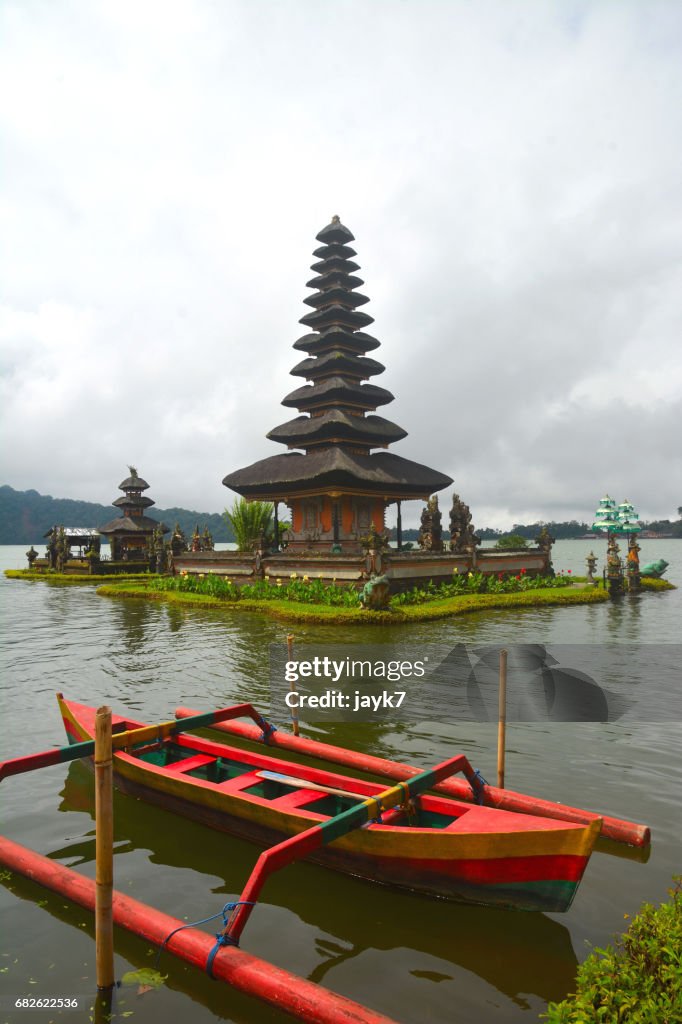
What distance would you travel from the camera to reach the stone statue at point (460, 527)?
29.7 metres

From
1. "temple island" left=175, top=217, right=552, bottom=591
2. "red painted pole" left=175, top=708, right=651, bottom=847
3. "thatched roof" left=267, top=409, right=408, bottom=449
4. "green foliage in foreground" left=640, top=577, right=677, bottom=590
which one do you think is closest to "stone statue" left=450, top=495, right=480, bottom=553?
"temple island" left=175, top=217, right=552, bottom=591

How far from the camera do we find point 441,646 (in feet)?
55.2

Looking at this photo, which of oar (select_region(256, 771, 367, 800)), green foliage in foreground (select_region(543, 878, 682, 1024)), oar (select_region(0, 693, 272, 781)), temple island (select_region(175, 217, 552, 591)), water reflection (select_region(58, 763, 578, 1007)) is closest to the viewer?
green foliage in foreground (select_region(543, 878, 682, 1024))

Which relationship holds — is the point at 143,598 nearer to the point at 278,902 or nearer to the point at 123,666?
the point at 123,666

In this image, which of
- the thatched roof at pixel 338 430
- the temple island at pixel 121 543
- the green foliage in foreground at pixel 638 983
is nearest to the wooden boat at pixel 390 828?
the green foliage in foreground at pixel 638 983

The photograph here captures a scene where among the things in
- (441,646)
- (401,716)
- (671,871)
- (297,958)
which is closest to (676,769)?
(671,871)

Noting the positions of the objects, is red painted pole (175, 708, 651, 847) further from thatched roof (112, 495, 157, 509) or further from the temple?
thatched roof (112, 495, 157, 509)

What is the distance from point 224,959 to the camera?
173 inches

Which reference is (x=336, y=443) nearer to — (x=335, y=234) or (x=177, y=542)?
(x=177, y=542)

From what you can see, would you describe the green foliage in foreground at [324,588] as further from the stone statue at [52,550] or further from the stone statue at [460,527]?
the stone statue at [52,550]

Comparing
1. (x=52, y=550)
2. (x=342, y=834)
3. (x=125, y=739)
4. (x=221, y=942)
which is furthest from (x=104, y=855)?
(x=52, y=550)

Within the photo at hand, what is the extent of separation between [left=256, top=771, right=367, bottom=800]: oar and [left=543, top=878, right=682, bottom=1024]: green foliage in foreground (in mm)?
2539

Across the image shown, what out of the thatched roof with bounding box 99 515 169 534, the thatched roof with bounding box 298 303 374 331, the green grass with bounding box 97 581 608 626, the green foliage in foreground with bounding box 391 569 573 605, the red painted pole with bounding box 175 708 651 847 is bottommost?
the red painted pole with bounding box 175 708 651 847

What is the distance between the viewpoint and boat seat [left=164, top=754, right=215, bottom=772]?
753cm
